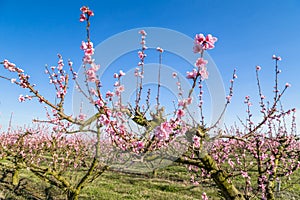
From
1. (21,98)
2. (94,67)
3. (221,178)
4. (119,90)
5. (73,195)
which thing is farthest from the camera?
(73,195)

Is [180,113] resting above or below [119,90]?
below

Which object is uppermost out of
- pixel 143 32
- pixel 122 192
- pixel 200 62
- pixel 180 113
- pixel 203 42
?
pixel 143 32

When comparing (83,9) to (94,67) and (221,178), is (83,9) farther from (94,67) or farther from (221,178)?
(221,178)

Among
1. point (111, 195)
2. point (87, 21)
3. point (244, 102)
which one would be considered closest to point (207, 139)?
point (87, 21)

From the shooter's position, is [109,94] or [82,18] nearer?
[82,18]

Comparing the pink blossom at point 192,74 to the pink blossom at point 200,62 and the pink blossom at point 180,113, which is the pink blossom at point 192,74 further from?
the pink blossom at point 180,113

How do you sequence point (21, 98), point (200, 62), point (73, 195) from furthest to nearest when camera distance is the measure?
point (73, 195)
point (21, 98)
point (200, 62)

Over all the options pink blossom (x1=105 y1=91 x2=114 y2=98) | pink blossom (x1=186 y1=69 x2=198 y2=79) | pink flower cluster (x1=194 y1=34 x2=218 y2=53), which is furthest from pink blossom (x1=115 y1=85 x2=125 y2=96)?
pink flower cluster (x1=194 y1=34 x2=218 y2=53)

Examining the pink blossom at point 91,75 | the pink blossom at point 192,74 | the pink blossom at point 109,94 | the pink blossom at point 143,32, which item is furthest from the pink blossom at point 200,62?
the pink blossom at point 143,32

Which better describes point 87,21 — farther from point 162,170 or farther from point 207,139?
point 162,170

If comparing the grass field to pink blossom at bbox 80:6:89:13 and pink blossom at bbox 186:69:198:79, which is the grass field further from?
pink blossom at bbox 80:6:89:13

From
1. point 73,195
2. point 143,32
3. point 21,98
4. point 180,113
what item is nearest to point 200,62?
point 180,113

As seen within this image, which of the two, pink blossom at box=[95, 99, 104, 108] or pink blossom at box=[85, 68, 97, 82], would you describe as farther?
pink blossom at box=[95, 99, 104, 108]

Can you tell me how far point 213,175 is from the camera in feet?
11.7
